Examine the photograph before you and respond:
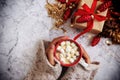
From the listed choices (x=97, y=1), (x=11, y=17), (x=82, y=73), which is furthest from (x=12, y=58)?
(x=97, y=1)

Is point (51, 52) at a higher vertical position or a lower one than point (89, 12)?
lower

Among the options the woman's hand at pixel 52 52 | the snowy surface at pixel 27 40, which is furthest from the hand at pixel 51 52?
the snowy surface at pixel 27 40

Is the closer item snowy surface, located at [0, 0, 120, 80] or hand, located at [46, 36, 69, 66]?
hand, located at [46, 36, 69, 66]

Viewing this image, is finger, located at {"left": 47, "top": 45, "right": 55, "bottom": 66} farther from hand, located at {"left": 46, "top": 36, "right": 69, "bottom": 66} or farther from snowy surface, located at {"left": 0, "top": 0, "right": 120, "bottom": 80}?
snowy surface, located at {"left": 0, "top": 0, "right": 120, "bottom": 80}

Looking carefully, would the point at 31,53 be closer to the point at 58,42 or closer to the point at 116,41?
the point at 58,42

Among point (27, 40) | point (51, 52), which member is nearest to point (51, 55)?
point (51, 52)

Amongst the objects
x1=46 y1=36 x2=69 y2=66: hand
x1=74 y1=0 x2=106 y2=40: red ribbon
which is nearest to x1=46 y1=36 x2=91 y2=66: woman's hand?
x1=46 y1=36 x2=69 y2=66: hand

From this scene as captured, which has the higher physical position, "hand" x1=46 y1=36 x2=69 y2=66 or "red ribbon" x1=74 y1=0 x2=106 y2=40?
"red ribbon" x1=74 y1=0 x2=106 y2=40

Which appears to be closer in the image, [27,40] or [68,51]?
[68,51]

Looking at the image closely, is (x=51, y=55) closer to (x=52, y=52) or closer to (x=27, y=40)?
(x=52, y=52)

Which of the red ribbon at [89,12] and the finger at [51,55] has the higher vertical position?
the red ribbon at [89,12]

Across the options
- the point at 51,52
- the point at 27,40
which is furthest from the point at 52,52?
the point at 27,40

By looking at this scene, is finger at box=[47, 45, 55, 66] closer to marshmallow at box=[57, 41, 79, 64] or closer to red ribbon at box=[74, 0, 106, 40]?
marshmallow at box=[57, 41, 79, 64]

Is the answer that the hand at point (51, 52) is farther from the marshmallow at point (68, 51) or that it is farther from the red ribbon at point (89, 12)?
the red ribbon at point (89, 12)
